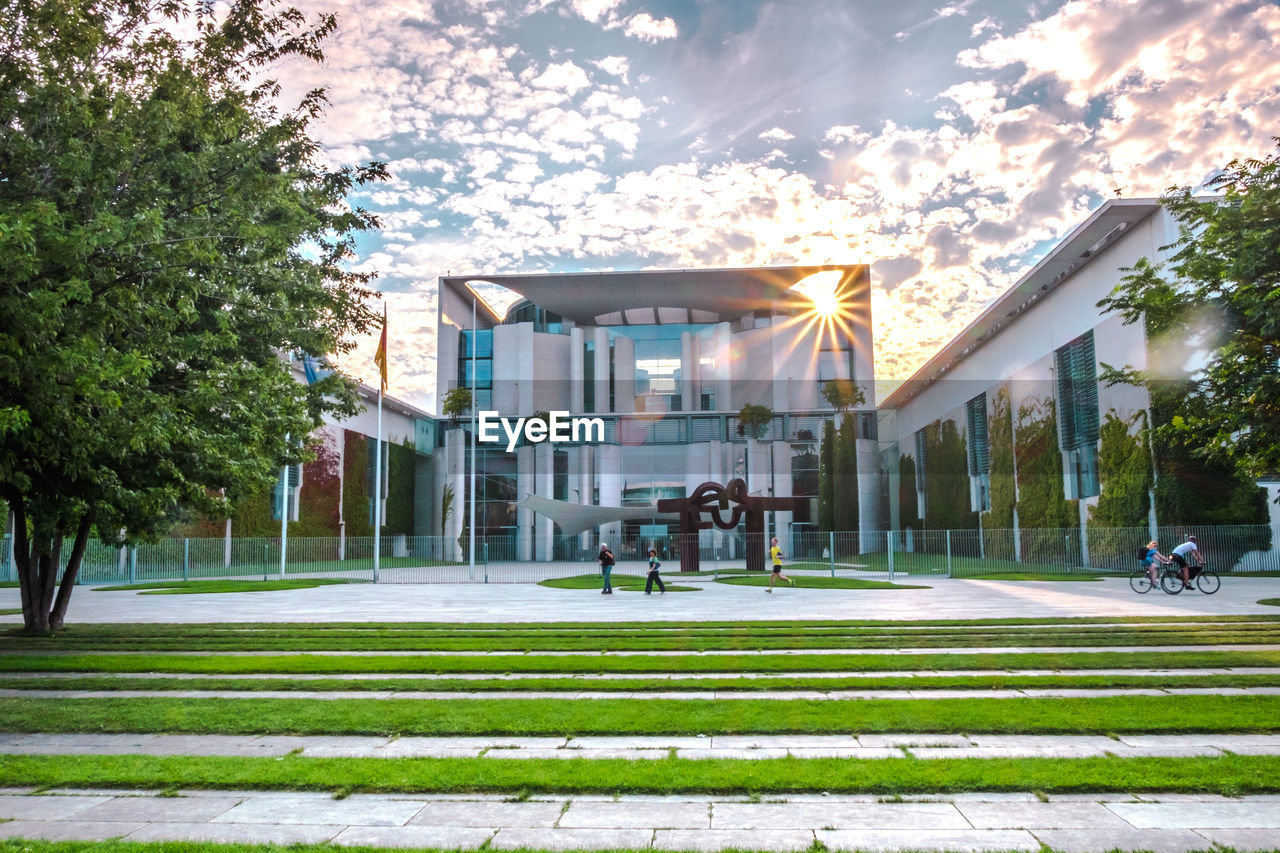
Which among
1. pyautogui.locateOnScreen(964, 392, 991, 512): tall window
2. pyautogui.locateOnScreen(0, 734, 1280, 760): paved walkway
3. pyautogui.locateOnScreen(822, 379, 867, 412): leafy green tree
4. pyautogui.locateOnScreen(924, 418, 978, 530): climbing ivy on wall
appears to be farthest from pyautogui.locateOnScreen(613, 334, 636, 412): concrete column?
pyautogui.locateOnScreen(0, 734, 1280, 760): paved walkway

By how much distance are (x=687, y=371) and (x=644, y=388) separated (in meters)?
3.36

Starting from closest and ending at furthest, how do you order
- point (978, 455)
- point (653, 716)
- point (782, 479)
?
point (653, 716) < point (978, 455) < point (782, 479)

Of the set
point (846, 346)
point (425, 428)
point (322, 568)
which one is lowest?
point (322, 568)

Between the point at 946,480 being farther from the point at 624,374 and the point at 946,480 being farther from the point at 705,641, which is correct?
the point at 705,641

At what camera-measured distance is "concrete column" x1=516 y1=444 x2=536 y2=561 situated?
2293 inches

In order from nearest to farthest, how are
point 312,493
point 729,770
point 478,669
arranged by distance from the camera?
point 729,770 < point 478,669 < point 312,493

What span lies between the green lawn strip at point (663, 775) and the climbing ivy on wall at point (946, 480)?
5204 centimetres

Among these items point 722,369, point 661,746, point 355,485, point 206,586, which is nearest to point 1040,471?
point 722,369

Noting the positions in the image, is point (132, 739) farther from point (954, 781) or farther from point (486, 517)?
point (486, 517)

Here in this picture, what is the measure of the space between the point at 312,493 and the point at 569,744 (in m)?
50.0

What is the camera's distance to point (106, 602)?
2670cm

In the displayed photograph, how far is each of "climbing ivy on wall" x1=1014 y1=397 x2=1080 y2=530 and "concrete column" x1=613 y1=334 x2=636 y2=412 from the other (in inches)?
1041

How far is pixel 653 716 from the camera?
866 centimetres

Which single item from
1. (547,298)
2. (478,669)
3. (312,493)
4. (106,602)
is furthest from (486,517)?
(478,669)
